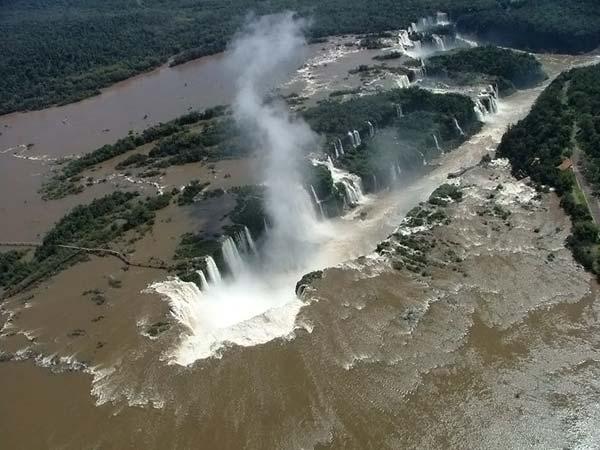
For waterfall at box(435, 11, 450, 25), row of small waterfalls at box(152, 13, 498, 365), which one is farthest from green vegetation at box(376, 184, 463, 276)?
waterfall at box(435, 11, 450, 25)

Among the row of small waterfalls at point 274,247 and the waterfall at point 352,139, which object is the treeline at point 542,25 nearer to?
the row of small waterfalls at point 274,247

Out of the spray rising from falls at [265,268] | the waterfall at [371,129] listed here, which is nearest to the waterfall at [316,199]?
the spray rising from falls at [265,268]

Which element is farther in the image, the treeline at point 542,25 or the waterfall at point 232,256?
the treeline at point 542,25

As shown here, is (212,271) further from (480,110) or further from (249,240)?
(480,110)

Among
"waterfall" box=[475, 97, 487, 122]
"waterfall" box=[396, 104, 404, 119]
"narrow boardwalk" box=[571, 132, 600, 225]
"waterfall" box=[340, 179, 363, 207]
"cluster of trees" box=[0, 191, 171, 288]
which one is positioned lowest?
"narrow boardwalk" box=[571, 132, 600, 225]

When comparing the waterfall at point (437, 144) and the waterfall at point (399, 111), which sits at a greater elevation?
the waterfall at point (399, 111)

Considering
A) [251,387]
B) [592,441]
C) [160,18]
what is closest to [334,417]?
[251,387]

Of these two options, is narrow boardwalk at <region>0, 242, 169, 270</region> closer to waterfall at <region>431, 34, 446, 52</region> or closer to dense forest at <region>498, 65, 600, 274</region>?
dense forest at <region>498, 65, 600, 274</region>
